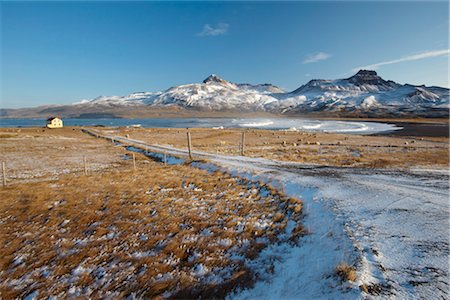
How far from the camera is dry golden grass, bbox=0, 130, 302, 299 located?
659cm

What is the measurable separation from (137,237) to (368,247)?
27.0 feet

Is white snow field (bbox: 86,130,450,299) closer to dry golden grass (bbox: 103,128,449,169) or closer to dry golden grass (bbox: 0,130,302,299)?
dry golden grass (bbox: 0,130,302,299)

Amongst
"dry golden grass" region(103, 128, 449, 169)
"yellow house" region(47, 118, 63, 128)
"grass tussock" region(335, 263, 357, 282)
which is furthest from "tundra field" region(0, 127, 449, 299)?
"yellow house" region(47, 118, 63, 128)

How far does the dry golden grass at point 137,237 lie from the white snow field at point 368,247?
0.81m

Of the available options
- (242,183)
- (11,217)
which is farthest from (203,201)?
(11,217)

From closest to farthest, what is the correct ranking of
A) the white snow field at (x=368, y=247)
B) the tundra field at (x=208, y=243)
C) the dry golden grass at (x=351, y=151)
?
the white snow field at (x=368, y=247)
the tundra field at (x=208, y=243)
the dry golden grass at (x=351, y=151)

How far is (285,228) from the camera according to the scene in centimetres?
888

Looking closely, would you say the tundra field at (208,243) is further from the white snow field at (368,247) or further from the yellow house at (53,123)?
the yellow house at (53,123)

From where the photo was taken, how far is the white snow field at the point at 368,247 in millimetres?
5387

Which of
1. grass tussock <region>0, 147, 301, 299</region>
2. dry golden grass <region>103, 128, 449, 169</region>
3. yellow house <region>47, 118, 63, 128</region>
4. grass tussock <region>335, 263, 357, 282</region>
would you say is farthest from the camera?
yellow house <region>47, 118, 63, 128</region>

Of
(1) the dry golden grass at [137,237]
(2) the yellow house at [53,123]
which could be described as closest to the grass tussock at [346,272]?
(1) the dry golden grass at [137,237]

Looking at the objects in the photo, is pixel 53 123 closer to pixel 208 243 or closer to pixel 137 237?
pixel 137 237

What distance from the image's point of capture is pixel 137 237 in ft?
29.3

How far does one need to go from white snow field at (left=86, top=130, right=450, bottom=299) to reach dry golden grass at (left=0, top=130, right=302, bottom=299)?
0.81 meters
